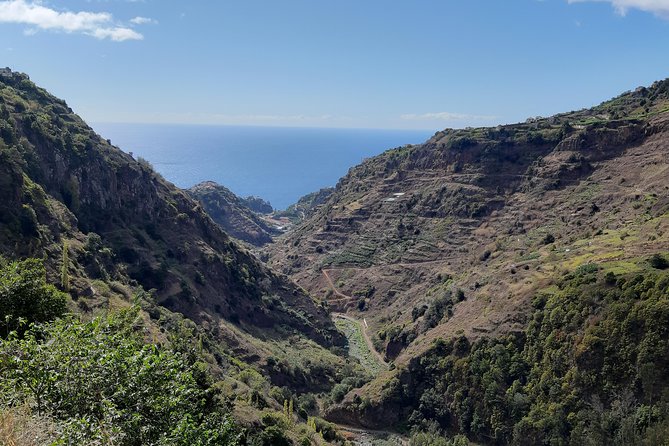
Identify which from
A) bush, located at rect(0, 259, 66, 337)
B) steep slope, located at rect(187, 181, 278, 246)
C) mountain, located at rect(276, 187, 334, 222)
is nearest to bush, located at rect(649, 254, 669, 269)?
bush, located at rect(0, 259, 66, 337)

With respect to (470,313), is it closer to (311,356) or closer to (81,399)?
(311,356)

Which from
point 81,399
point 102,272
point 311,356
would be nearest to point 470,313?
point 311,356

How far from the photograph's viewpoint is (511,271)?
2189 inches

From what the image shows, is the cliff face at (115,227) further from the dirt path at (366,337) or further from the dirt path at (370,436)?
the dirt path at (370,436)

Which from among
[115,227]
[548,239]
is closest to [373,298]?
[548,239]

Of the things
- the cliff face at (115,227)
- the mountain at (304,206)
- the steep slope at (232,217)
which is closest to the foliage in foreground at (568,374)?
the cliff face at (115,227)

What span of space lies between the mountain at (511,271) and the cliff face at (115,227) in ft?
58.4

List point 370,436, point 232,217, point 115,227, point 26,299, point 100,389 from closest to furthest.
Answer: point 100,389
point 26,299
point 370,436
point 115,227
point 232,217

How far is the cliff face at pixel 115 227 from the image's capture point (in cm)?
4228

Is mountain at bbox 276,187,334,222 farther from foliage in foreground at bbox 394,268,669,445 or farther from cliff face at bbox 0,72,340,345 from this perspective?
foliage in foreground at bbox 394,268,669,445

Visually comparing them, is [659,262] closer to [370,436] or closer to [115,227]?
[370,436]

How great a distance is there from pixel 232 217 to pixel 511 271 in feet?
366

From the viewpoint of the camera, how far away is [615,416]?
32.7m

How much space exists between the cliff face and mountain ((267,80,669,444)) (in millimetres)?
17802
